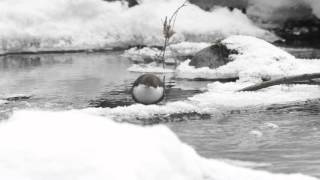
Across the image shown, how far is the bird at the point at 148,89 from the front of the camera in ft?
29.1

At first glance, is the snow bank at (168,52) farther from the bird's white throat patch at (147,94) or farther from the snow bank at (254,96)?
the bird's white throat patch at (147,94)

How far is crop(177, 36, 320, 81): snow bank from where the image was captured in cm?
1256

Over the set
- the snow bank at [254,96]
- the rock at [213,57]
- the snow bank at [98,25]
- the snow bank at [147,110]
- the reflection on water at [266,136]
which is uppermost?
the snow bank at [98,25]

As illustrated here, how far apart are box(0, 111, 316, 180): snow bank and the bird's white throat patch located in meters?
3.93

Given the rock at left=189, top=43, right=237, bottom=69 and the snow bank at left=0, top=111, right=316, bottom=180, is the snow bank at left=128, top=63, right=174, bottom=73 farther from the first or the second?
the snow bank at left=0, top=111, right=316, bottom=180

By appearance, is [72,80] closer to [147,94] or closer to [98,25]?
[147,94]

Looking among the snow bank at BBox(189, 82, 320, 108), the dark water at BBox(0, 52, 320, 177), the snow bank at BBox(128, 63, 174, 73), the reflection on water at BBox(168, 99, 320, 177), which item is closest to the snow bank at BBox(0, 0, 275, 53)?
the dark water at BBox(0, 52, 320, 177)

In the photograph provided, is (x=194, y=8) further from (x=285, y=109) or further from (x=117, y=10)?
(x=285, y=109)

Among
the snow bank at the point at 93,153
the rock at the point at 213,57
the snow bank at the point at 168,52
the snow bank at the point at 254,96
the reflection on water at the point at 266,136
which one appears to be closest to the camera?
the snow bank at the point at 93,153

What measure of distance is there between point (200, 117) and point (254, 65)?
15.4 feet

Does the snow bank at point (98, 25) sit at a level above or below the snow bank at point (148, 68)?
above

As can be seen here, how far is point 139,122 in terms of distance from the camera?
8.12 m

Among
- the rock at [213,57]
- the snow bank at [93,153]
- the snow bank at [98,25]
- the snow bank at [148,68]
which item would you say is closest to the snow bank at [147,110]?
the snow bank at [93,153]

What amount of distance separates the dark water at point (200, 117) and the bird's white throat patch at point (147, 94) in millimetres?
578
